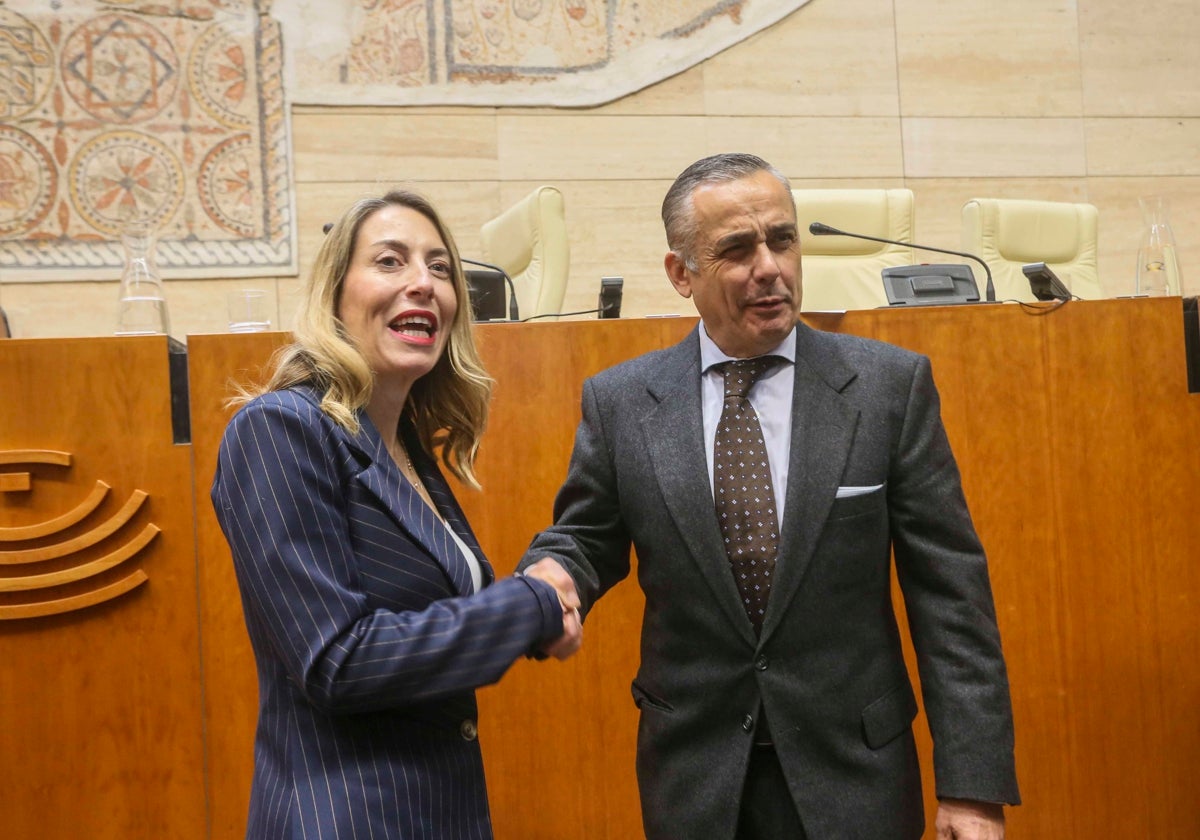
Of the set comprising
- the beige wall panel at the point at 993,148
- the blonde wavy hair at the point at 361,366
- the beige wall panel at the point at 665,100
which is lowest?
the blonde wavy hair at the point at 361,366

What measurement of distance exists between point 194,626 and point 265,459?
1.13 m

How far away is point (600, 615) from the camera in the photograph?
2244mm

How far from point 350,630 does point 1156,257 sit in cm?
285

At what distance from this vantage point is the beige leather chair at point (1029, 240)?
168 inches

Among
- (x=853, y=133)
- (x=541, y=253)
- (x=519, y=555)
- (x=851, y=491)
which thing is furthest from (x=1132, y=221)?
(x=851, y=491)

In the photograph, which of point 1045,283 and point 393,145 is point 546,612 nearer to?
point 1045,283

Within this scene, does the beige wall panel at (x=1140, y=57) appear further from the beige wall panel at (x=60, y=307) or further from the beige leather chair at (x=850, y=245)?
the beige wall panel at (x=60, y=307)

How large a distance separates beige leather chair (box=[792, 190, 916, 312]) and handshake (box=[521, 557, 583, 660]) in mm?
2628

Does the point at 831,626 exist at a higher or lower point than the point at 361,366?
lower

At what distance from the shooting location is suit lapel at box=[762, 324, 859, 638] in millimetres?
1420

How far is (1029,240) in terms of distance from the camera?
4.35 metres

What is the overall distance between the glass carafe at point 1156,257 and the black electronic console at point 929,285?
2.46 ft

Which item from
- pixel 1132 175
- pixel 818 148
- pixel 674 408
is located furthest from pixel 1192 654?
pixel 1132 175

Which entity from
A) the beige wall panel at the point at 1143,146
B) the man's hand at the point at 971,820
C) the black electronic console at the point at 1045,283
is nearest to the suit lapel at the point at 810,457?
the man's hand at the point at 971,820
